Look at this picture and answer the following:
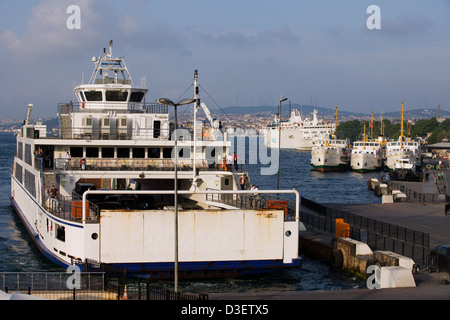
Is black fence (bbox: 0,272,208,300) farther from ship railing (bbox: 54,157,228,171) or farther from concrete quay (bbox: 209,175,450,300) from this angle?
ship railing (bbox: 54,157,228,171)

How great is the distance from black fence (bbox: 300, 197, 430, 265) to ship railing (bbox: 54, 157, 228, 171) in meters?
7.30

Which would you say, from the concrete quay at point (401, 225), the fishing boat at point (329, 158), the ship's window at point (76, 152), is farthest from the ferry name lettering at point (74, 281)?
the fishing boat at point (329, 158)

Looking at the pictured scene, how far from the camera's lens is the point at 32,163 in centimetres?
2900

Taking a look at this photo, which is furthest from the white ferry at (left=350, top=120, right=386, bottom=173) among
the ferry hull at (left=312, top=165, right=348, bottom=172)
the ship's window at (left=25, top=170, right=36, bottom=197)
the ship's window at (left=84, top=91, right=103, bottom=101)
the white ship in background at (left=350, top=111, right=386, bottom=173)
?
the ship's window at (left=25, top=170, right=36, bottom=197)

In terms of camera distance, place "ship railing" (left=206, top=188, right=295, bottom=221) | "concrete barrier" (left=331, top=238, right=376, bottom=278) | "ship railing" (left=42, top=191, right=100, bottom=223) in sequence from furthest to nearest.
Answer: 1. "concrete barrier" (left=331, top=238, right=376, bottom=278)
2. "ship railing" (left=206, top=188, right=295, bottom=221)
3. "ship railing" (left=42, top=191, right=100, bottom=223)

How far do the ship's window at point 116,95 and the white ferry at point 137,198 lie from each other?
54mm

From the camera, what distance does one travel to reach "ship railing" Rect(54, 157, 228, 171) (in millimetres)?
27016

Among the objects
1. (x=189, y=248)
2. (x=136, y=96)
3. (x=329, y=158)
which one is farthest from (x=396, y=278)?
(x=329, y=158)

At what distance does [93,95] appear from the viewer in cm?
3247

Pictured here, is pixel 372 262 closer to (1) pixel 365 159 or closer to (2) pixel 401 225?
(2) pixel 401 225

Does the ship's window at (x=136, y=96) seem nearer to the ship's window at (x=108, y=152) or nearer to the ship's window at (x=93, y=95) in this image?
the ship's window at (x=93, y=95)

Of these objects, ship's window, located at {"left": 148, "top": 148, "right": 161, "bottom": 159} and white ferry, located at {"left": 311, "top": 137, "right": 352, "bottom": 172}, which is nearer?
ship's window, located at {"left": 148, "top": 148, "right": 161, "bottom": 159}

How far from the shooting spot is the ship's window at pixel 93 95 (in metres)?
32.4
